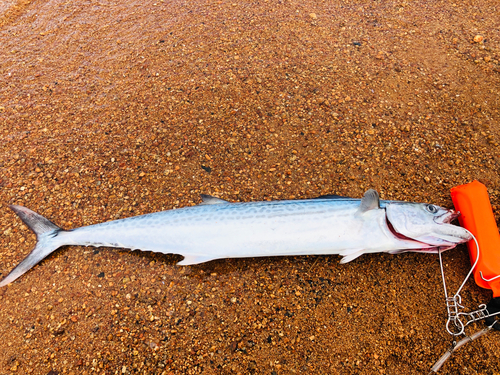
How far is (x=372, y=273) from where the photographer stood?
2.71 meters

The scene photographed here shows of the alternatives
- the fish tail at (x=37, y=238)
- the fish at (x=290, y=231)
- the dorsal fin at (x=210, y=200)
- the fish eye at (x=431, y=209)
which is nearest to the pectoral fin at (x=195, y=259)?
the fish at (x=290, y=231)

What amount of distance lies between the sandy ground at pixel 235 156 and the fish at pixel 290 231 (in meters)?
0.23

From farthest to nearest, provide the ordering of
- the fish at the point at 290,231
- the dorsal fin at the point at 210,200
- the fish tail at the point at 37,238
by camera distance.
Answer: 1. the dorsal fin at the point at 210,200
2. the fish tail at the point at 37,238
3. the fish at the point at 290,231

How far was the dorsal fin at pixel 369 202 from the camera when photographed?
8.33 feet

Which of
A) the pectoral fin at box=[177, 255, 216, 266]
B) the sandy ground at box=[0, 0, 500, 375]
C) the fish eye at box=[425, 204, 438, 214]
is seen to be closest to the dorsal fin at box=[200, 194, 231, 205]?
the sandy ground at box=[0, 0, 500, 375]

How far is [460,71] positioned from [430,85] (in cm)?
56

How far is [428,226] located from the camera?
8.41ft

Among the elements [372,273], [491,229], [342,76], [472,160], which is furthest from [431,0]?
[372,273]

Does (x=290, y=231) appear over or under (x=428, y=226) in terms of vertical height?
over

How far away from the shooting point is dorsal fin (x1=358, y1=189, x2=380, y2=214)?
2539mm

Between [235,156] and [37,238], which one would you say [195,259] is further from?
[37,238]

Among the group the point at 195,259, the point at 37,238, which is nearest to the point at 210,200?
the point at 195,259

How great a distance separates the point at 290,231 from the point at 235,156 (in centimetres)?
130

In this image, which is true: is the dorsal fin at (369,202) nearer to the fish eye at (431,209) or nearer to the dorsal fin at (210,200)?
the fish eye at (431,209)
